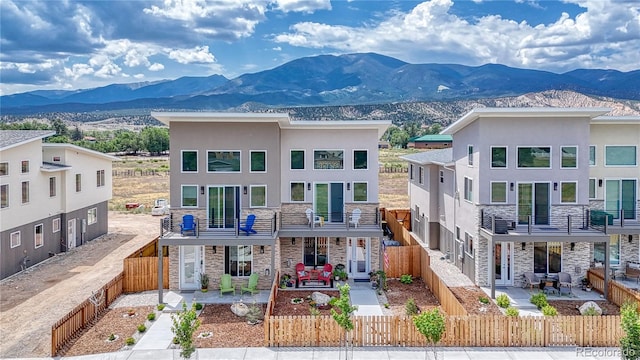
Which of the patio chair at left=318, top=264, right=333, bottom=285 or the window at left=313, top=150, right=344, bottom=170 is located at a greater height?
the window at left=313, top=150, right=344, bottom=170

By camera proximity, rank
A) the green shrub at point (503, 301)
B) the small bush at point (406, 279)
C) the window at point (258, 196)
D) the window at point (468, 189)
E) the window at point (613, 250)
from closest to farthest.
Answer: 1. the green shrub at point (503, 301)
2. the window at point (258, 196)
3. the window at point (468, 189)
4. the small bush at point (406, 279)
5. the window at point (613, 250)

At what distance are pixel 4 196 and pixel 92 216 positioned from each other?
863 centimetres

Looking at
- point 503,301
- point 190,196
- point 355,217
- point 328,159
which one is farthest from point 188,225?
point 503,301

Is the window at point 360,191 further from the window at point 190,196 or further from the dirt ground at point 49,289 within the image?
the dirt ground at point 49,289

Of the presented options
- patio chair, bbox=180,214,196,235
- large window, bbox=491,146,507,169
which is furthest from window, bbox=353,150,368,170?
patio chair, bbox=180,214,196,235

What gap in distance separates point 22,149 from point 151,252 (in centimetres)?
822

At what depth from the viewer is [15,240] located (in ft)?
69.6

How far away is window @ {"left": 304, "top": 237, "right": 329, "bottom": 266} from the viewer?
66.0 ft

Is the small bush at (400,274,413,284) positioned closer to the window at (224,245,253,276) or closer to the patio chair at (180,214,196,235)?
the window at (224,245,253,276)

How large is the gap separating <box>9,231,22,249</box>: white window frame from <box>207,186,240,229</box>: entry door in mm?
10294

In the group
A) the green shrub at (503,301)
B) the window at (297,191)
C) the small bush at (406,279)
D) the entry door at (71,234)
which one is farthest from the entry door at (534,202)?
the entry door at (71,234)

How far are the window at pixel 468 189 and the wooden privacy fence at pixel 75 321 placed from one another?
50.6ft

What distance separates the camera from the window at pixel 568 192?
18312 millimetres

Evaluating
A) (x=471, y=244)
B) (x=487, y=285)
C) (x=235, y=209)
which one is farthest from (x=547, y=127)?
(x=235, y=209)
